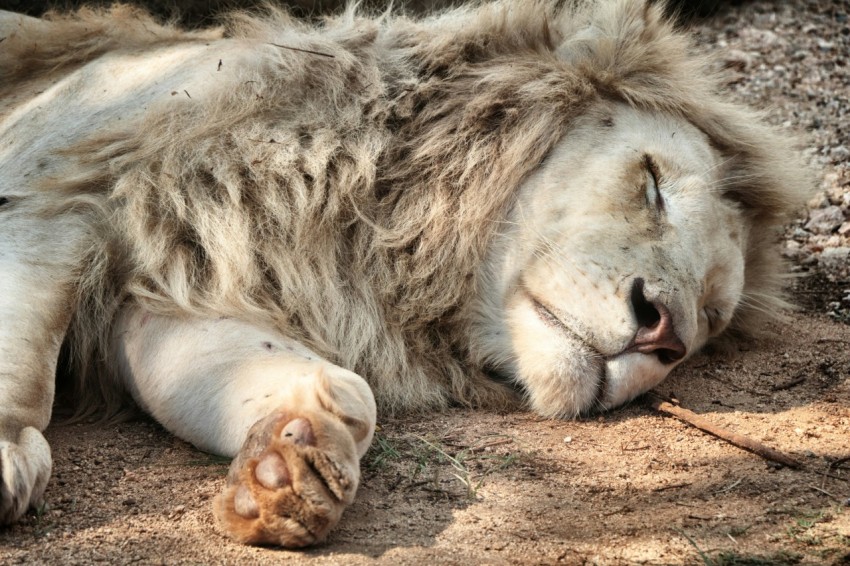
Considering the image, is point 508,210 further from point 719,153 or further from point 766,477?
point 766,477

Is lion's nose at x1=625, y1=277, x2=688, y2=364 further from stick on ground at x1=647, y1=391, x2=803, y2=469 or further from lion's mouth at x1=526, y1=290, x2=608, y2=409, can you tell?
stick on ground at x1=647, y1=391, x2=803, y2=469

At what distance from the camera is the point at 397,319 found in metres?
3.08

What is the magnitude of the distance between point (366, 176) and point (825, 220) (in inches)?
108

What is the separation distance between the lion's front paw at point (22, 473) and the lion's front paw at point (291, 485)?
0.40m

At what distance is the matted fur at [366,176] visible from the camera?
2895 mm

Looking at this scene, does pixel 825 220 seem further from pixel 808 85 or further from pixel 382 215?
pixel 382 215

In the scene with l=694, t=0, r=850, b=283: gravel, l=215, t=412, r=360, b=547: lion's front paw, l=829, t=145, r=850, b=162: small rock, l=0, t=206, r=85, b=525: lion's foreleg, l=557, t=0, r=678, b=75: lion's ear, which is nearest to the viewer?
l=215, t=412, r=360, b=547: lion's front paw

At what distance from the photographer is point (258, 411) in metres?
2.43

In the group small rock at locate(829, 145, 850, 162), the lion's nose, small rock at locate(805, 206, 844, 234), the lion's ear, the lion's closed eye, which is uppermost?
the lion's ear

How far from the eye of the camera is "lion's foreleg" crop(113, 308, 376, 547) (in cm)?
203

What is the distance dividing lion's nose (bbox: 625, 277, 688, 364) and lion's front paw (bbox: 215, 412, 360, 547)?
1.03 meters

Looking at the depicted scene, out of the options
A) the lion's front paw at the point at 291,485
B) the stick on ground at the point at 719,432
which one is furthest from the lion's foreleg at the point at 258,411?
the stick on ground at the point at 719,432

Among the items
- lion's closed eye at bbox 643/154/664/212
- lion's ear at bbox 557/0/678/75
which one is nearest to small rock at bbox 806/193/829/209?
lion's ear at bbox 557/0/678/75

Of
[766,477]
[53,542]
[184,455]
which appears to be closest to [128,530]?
[53,542]
